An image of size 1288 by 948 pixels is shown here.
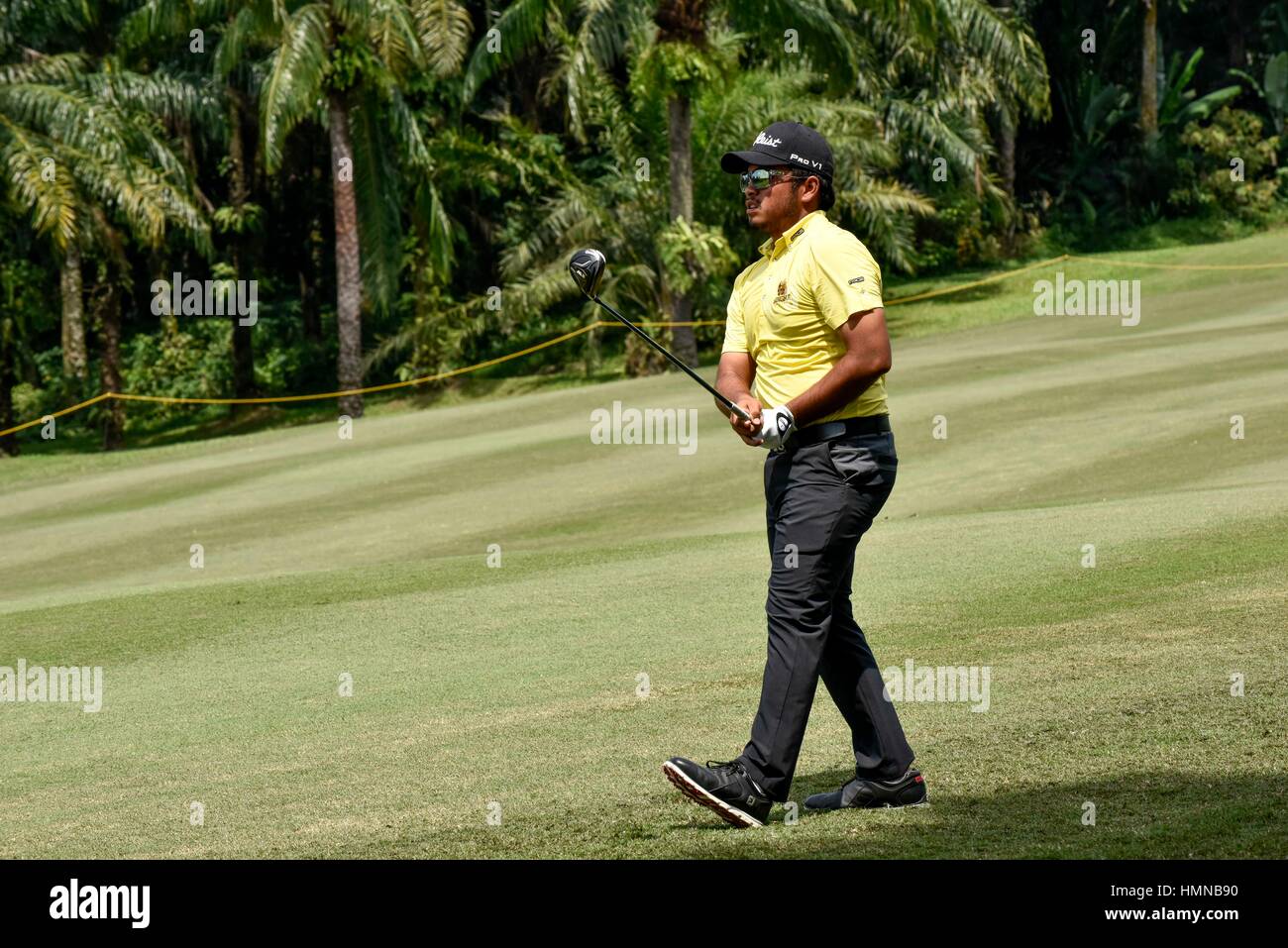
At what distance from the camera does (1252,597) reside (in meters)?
9.58

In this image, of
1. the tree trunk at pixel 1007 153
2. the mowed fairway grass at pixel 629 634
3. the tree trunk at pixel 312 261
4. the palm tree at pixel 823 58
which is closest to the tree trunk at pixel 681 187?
the palm tree at pixel 823 58

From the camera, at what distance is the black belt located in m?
5.93

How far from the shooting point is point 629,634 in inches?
401

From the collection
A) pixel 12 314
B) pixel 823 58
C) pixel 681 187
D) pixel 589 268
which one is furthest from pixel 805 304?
pixel 12 314

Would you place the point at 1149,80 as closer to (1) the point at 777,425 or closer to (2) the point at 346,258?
(2) the point at 346,258

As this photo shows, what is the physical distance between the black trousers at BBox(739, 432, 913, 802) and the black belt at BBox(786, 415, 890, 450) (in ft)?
0.07

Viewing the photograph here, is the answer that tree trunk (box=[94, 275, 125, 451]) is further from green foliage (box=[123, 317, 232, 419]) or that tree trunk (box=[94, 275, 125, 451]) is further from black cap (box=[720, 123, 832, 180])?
black cap (box=[720, 123, 832, 180])

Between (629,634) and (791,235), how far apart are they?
454 cm

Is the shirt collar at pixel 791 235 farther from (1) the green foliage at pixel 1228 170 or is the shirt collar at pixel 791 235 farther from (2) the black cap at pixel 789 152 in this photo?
(1) the green foliage at pixel 1228 170

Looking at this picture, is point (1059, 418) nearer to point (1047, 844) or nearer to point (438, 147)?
point (1047, 844)

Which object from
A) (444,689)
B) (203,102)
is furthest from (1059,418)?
(203,102)

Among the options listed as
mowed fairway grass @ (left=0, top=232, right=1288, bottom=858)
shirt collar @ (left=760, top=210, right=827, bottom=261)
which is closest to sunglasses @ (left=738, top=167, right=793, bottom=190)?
shirt collar @ (left=760, top=210, right=827, bottom=261)

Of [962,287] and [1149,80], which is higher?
[1149,80]

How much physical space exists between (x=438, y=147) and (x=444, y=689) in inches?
1169
